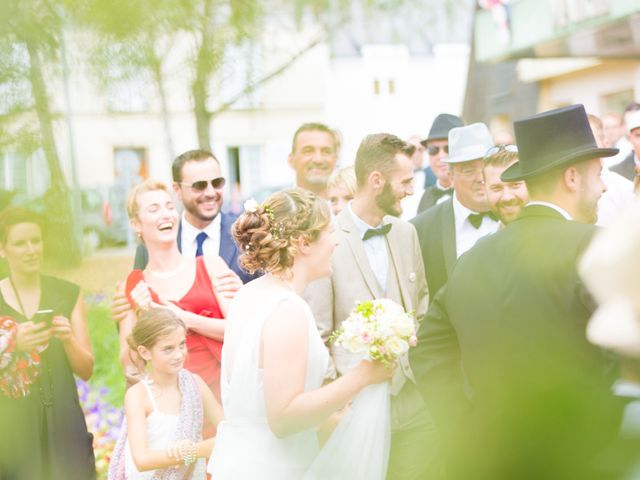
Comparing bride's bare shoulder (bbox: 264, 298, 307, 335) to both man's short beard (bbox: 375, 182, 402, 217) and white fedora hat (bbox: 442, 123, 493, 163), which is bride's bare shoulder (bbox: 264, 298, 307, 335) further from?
white fedora hat (bbox: 442, 123, 493, 163)

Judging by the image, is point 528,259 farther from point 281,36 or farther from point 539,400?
point 281,36

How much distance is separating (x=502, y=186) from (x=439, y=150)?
2.54m

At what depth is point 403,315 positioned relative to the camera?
2584mm

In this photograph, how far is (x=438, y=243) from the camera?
4527mm

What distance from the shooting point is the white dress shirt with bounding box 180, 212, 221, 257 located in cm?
445

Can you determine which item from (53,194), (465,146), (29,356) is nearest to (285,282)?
(29,356)

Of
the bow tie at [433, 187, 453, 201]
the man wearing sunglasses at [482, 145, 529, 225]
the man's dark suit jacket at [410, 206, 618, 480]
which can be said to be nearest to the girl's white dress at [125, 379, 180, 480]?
the man wearing sunglasses at [482, 145, 529, 225]

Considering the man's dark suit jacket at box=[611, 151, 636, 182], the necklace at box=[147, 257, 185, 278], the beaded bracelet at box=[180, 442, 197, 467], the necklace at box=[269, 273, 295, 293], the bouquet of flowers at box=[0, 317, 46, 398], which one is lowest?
the beaded bracelet at box=[180, 442, 197, 467]

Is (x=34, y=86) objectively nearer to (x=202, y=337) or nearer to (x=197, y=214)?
(x=202, y=337)

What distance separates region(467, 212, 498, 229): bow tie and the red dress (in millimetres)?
1371

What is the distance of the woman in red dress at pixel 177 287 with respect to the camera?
3.83 m

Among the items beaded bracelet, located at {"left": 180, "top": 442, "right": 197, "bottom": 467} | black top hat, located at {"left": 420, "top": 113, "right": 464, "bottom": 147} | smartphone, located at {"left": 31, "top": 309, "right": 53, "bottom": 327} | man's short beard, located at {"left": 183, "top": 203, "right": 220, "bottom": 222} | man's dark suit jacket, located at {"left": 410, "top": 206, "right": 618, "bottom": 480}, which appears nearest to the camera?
man's dark suit jacket, located at {"left": 410, "top": 206, "right": 618, "bottom": 480}

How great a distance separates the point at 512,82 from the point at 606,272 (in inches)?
52.7

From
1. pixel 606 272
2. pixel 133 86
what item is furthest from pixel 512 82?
pixel 606 272
